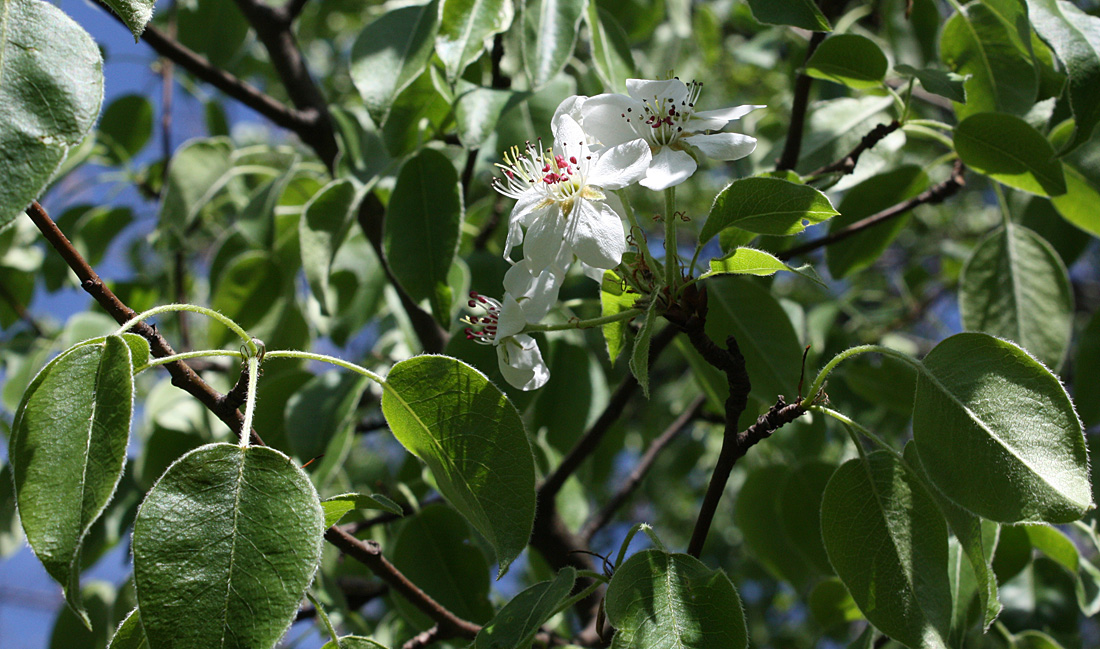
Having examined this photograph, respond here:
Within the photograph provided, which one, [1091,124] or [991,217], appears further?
[991,217]

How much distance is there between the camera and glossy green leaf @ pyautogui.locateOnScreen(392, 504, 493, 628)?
1.46 m

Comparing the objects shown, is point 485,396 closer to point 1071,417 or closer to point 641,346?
point 641,346

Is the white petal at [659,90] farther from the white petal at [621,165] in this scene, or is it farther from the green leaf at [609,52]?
the green leaf at [609,52]

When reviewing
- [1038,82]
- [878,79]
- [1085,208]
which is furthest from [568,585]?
[1085,208]

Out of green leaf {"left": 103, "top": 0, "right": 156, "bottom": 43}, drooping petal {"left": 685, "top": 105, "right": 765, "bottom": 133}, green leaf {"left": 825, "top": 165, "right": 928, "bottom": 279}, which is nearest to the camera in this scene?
green leaf {"left": 103, "top": 0, "right": 156, "bottom": 43}

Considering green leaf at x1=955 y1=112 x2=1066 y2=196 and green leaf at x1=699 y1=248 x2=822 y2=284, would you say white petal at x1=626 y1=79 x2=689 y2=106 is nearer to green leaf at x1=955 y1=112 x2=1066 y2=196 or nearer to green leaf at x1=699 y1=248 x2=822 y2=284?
green leaf at x1=699 y1=248 x2=822 y2=284

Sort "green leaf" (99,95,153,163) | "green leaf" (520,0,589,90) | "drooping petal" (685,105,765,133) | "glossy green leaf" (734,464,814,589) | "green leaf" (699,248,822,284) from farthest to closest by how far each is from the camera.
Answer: "green leaf" (99,95,153,163) < "glossy green leaf" (734,464,814,589) < "green leaf" (520,0,589,90) < "drooping petal" (685,105,765,133) < "green leaf" (699,248,822,284)

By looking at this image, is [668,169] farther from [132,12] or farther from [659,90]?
[132,12]

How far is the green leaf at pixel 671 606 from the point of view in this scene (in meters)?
0.83

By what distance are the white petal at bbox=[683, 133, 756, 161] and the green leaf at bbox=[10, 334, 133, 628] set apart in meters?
0.65

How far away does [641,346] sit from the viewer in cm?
87

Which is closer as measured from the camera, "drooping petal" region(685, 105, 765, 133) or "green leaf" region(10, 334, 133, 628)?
"green leaf" region(10, 334, 133, 628)

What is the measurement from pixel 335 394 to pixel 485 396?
0.81m

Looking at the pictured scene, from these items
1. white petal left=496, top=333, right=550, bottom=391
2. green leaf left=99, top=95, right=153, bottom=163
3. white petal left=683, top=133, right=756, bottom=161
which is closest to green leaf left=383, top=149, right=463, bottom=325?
white petal left=496, top=333, right=550, bottom=391
